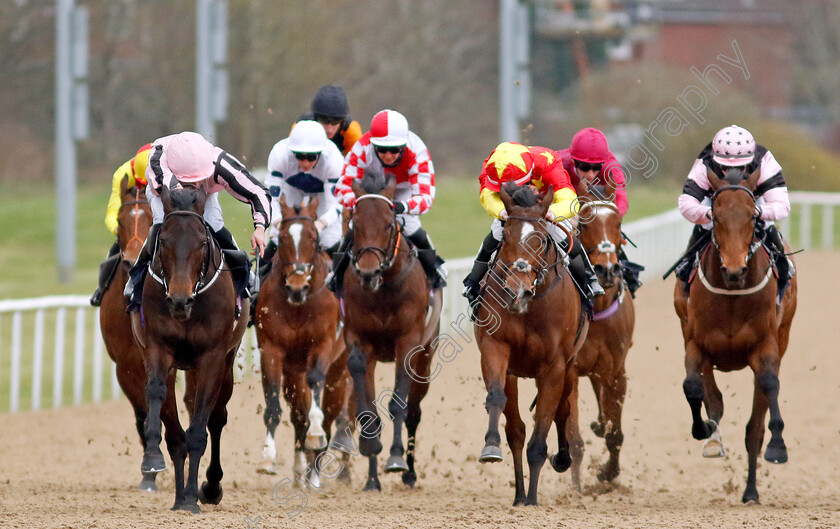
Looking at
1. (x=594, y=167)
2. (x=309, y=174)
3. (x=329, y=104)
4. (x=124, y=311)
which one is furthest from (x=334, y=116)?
(x=124, y=311)

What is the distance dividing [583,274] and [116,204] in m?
2.64

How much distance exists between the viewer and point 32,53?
2780cm

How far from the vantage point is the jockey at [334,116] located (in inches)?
326

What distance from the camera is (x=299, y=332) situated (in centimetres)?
764

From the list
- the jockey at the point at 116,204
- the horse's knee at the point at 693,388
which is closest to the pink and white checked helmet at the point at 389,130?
the jockey at the point at 116,204

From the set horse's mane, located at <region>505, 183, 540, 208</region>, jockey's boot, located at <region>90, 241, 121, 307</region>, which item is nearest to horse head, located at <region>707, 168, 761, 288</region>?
horse's mane, located at <region>505, 183, 540, 208</region>

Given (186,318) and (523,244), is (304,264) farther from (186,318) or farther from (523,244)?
(523,244)

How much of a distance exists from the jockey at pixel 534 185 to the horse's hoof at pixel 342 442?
153 cm

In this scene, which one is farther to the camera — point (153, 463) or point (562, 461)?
point (562, 461)

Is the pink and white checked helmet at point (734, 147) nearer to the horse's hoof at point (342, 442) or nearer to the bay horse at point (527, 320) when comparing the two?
the bay horse at point (527, 320)

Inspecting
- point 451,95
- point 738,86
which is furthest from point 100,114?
point 738,86

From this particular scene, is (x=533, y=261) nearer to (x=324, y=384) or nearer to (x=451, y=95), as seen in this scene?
(x=324, y=384)

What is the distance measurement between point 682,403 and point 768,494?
11.6 ft

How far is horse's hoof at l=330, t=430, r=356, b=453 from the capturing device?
7.96 metres
